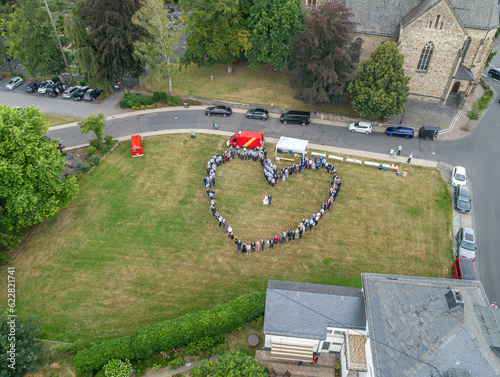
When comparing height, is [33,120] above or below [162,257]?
above

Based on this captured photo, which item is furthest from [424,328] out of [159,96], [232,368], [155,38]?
[155,38]

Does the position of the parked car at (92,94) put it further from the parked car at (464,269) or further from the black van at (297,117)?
the parked car at (464,269)

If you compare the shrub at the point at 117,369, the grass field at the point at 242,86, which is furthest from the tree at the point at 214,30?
the shrub at the point at 117,369

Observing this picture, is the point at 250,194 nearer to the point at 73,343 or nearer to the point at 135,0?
the point at 73,343

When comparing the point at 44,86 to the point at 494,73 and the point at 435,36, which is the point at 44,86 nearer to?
the point at 435,36

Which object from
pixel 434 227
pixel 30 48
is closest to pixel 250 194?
pixel 434 227

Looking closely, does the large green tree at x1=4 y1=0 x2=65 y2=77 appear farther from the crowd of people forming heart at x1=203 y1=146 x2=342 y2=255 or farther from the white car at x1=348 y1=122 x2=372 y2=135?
the white car at x1=348 y1=122 x2=372 y2=135
